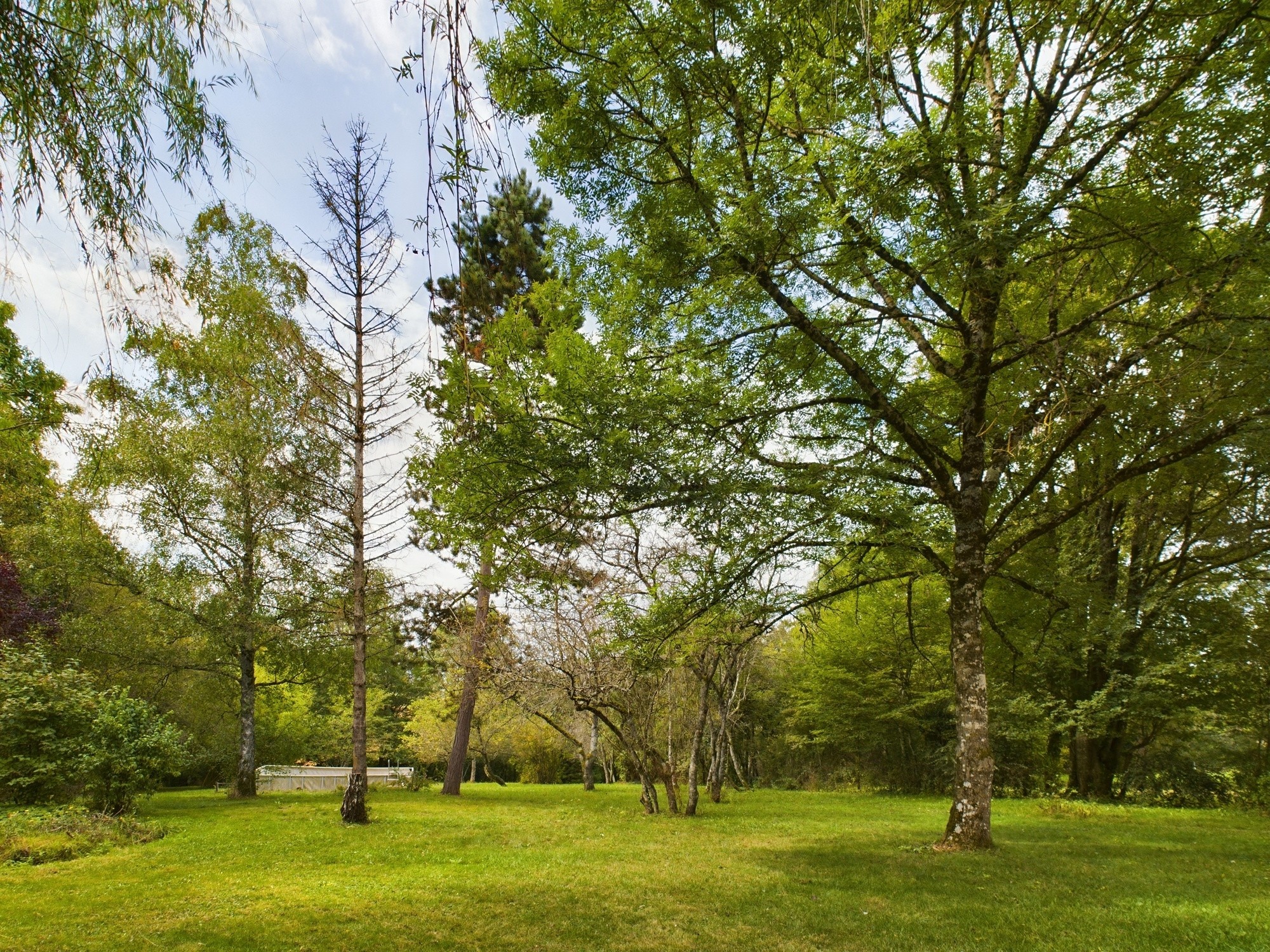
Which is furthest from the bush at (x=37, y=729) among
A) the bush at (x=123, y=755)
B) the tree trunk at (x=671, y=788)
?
the tree trunk at (x=671, y=788)

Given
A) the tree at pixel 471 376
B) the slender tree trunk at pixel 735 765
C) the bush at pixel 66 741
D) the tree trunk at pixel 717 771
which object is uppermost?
the tree at pixel 471 376

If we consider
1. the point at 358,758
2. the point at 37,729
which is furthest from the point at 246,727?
the point at 358,758

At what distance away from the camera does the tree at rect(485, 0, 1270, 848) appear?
17.9ft

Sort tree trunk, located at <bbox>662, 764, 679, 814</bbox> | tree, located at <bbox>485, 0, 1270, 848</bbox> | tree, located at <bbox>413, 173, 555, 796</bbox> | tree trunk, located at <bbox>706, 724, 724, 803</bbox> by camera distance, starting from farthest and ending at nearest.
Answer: tree trunk, located at <bbox>706, 724, 724, 803</bbox> → tree trunk, located at <bbox>662, 764, 679, 814</bbox> → tree, located at <bbox>485, 0, 1270, 848</bbox> → tree, located at <bbox>413, 173, 555, 796</bbox>

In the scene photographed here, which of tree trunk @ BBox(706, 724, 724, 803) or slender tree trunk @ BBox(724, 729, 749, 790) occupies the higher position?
tree trunk @ BBox(706, 724, 724, 803)

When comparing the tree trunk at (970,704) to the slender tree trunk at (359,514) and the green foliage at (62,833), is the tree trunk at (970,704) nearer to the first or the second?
the slender tree trunk at (359,514)

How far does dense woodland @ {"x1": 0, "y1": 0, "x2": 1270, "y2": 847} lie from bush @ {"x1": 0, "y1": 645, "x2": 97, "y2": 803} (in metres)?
0.06

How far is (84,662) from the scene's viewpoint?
52.0 ft

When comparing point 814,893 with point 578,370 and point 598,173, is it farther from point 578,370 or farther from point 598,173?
point 598,173

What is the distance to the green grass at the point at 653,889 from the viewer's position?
465cm

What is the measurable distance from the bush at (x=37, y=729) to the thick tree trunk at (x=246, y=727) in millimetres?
4595

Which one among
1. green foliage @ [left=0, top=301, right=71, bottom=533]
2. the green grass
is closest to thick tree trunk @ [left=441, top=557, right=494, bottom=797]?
the green grass

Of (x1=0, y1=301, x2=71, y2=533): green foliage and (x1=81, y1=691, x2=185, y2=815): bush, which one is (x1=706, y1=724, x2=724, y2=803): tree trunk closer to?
(x1=81, y1=691, x2=185, y2=815): bush

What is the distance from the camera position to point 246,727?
1605cm
